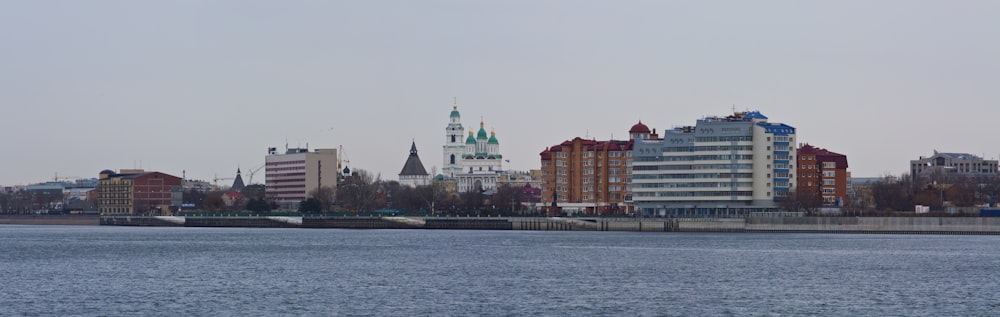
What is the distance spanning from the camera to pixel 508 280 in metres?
66.2

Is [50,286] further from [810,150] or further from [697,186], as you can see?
[810,150]

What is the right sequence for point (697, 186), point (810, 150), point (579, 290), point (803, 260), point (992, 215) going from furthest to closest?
point (810, 150), point (697, 186), point (992, 215), point (803, 260), point (579, 290)

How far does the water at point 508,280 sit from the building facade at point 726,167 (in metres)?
53.6

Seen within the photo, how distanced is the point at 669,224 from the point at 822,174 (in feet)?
112

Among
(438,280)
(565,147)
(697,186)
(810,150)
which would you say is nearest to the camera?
(438,280)

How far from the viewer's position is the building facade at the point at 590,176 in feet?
591

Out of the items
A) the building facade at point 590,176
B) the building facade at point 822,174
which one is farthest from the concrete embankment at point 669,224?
the building facade at point 822,174

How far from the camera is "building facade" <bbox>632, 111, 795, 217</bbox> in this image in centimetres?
15800

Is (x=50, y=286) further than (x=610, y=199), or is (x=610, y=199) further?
(x=610, y=199)

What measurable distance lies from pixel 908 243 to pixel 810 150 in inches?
2514

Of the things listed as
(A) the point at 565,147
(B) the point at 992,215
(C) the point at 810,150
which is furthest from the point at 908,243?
(A) the point at 565,147

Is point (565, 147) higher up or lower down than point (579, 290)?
higher up

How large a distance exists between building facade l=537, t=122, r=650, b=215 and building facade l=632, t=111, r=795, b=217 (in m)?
15.5

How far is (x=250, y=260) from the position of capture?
279 ft
